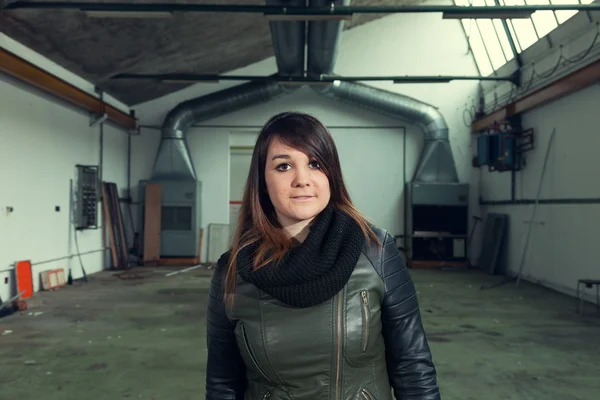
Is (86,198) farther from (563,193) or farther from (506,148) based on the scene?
(563,193)

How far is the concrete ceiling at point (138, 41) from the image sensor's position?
6312mm

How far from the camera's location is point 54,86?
7.14 m

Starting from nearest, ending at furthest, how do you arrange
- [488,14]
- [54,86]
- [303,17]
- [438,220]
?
1. [488,14]
2. [303,17]
3. [54,86]
4. [438,220]

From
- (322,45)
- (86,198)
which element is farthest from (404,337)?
(86,198)

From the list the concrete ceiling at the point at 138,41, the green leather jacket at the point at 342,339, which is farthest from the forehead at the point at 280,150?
the concrete ceiling at the point at 138,41

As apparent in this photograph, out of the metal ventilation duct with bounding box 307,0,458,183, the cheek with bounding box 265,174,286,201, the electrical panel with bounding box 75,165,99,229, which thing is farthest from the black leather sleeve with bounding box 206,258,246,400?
the metal ventilation duct with bounding box 307,0,458,183

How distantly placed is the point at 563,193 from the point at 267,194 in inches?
279

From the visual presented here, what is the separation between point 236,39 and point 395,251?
27.0 ft

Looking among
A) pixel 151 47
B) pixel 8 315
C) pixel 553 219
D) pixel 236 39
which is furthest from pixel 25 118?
pixel 553 219

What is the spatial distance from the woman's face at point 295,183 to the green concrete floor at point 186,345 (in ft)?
8.58

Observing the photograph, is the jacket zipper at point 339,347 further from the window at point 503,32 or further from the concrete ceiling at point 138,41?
the window at point 503,32

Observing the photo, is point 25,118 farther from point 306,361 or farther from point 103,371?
point 306,361

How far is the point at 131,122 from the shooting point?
10.6 m

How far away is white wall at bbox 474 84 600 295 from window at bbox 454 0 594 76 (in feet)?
3.98
